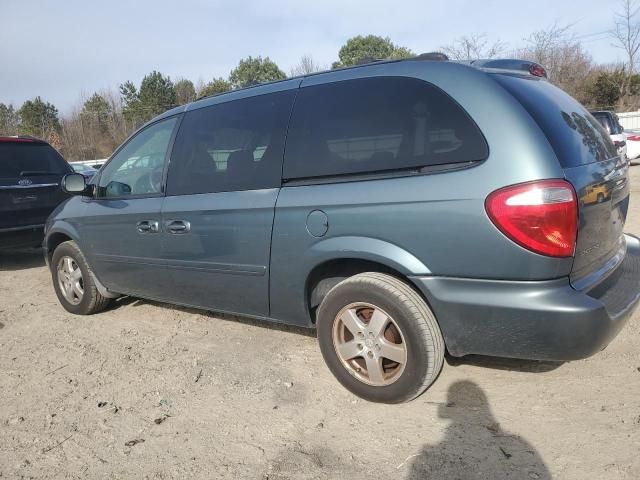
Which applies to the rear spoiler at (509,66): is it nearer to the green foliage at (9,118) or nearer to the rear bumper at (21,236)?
the rear bumper at (21,236)

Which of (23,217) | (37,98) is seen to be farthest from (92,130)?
(23,217)

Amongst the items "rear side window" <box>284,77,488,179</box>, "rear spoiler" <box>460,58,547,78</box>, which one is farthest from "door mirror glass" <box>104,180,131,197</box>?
"rear spoiler" <box>460,58,547,78</box>

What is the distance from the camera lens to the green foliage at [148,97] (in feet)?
144

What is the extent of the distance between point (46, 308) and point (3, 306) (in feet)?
1.79

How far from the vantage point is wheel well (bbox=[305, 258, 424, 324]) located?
2785mm

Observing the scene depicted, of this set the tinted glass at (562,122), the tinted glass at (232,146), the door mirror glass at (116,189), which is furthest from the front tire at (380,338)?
the door mirror glass at (116,189)

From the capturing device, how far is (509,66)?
9.14 ft

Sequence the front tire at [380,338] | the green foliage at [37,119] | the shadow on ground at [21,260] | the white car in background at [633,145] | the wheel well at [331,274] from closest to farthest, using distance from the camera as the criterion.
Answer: the front tire at [380,338] < the wheel well at [331,274] < the shadow on ground at [21,260] < the white car in background at [633,145] < the green foliage at [37,119]

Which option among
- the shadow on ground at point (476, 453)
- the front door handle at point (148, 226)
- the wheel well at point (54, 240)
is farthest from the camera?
the wheel well at point (54, 240)

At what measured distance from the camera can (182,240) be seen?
3523mm

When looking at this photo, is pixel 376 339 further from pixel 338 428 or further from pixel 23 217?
pixel 23 217

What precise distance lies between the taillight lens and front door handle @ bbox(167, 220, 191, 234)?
2.10 meters

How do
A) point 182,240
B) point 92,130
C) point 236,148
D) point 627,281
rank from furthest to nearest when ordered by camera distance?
point 92,130 < point 182,240 < point 236,148 < point 627,281

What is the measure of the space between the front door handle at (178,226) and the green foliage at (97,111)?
43539 mm
